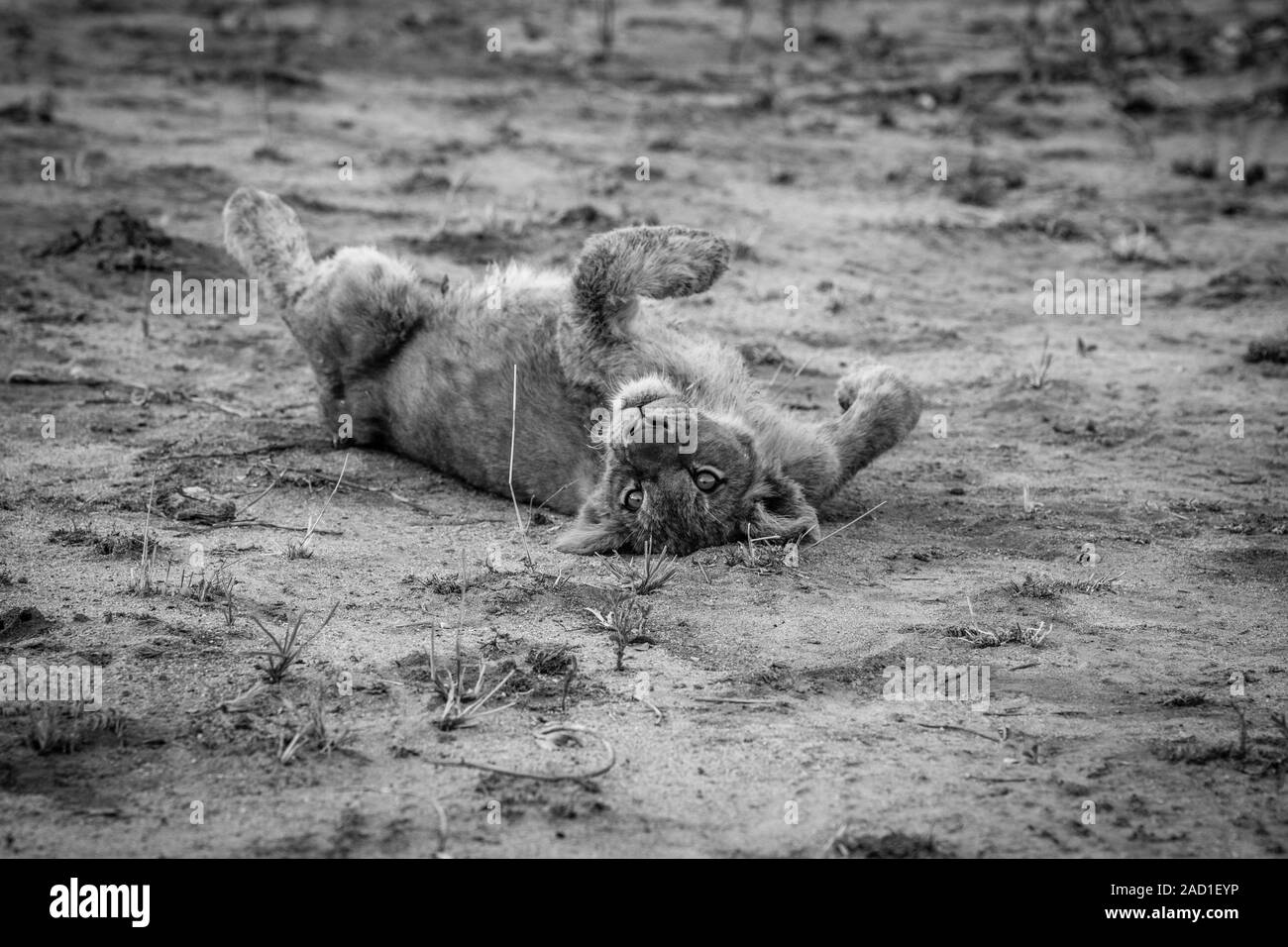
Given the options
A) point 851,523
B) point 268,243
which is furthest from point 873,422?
point 268,243

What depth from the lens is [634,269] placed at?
5941 mm

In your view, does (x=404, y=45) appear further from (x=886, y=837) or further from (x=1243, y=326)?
(x=886, y=837)

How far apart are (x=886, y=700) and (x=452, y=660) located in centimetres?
131

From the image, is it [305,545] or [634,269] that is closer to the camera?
[305,545]

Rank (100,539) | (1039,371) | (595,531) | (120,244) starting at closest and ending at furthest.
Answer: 1. (100,539)
2. (595,531)
3. (1039,371)
4. (120,244)

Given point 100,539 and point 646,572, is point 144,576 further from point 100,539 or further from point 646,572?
point 646,572

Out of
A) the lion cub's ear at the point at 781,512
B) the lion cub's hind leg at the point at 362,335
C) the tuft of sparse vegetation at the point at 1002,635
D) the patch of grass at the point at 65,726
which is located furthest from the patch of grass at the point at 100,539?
the tuft of sparse vegetation at the point at 1002,635

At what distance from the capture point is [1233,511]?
19.3 ft

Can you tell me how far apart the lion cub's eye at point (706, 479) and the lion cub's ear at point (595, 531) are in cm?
33

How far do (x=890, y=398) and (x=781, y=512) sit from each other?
797mm

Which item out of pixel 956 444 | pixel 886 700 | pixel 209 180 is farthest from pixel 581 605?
pixel 209 180

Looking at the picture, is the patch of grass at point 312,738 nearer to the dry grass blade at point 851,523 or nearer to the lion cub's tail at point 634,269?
the dry grass blade at point 851,523

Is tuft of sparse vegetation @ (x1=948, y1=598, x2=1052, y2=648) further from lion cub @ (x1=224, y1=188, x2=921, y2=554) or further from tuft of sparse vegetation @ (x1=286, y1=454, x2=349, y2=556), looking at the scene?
tuft of sparse vegetation @ (x1=286, y1=454, x2=349, y2=556)

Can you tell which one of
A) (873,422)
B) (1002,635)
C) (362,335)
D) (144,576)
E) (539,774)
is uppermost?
(362,335)
